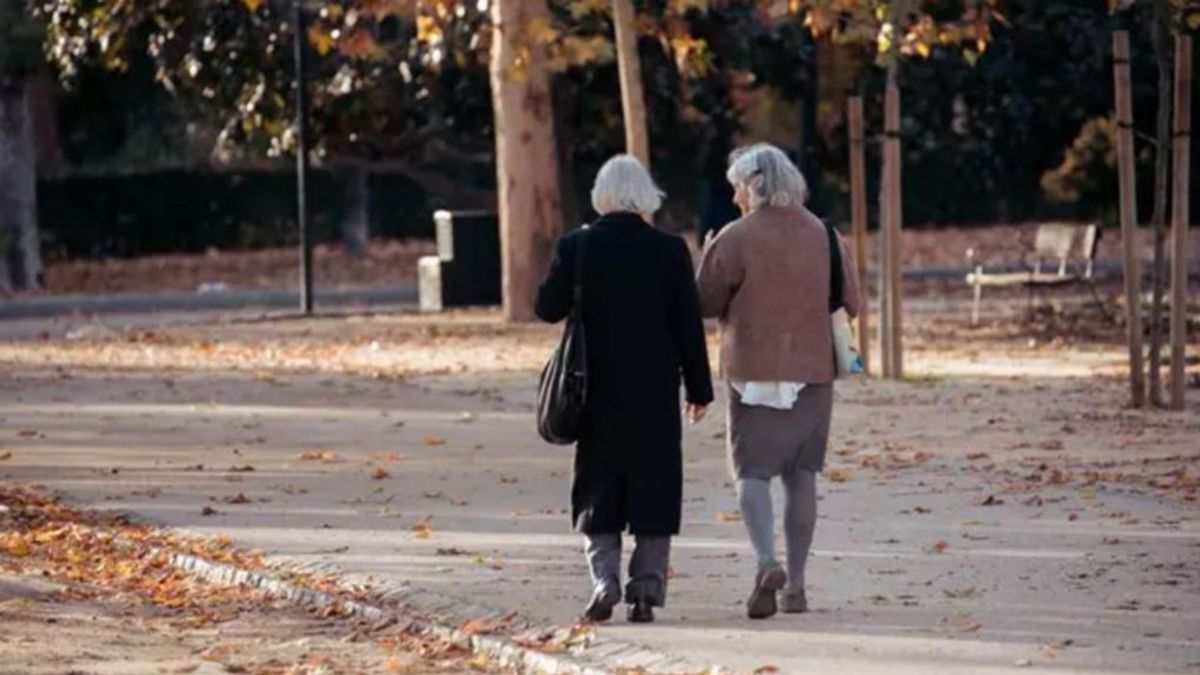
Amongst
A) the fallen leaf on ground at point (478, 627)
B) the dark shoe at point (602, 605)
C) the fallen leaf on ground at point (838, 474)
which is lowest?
the fallen leaf on ground at point (838, 474)

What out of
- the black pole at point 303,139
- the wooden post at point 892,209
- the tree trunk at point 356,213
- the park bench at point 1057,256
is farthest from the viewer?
the tree trunk at point 356,213

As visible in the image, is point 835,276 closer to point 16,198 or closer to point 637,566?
point 637,566

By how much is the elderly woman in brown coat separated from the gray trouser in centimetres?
34

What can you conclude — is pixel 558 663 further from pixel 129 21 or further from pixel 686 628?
pixel 129 21

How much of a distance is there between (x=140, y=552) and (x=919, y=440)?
585cm

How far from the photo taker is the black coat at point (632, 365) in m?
11.5

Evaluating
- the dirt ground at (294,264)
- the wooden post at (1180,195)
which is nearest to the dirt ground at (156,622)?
the wooden post at (1180,195)

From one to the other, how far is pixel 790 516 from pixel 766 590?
41 cm

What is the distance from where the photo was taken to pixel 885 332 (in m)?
22.5

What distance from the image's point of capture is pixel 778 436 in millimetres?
11570

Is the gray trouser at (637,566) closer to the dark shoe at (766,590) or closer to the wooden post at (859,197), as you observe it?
the dark shoe at (766,590)

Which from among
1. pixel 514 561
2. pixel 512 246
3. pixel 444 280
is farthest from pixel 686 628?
pixel 444 280

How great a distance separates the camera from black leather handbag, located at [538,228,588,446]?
37.7ft

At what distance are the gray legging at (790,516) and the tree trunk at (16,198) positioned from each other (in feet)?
102
